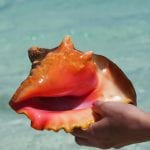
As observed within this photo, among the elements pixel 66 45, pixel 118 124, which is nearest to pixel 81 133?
pixel 118 124

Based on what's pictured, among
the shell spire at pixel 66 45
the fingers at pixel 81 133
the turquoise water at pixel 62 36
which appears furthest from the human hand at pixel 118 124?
the turquoise water at pixel 62 36

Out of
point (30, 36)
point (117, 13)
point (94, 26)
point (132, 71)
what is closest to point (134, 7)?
point (117, 13)

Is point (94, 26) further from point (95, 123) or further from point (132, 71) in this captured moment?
point (95, 123)

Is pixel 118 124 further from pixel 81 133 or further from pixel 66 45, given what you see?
pixel 66 45

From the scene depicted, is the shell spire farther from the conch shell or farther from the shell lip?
the shell lip

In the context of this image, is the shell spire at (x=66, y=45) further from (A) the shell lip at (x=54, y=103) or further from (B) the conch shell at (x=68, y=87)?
(A) the shell lip at (x=54, y=103)
